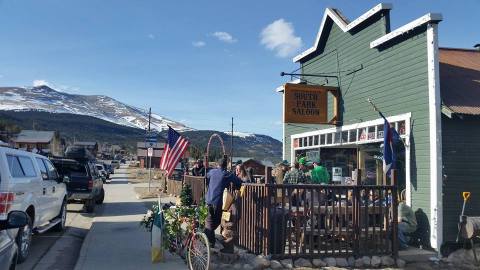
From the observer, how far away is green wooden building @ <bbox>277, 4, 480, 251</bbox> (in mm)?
10727

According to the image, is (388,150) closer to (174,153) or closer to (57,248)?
(174,153)

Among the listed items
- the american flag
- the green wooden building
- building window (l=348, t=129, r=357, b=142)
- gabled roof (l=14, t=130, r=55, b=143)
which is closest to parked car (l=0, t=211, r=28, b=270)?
the american flag

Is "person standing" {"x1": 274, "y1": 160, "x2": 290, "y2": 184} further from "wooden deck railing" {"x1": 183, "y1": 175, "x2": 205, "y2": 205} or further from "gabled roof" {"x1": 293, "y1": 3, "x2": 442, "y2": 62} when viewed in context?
"gabled roof" {"x1": 293, "y1": 3, "x2": 442, "y2": 62}

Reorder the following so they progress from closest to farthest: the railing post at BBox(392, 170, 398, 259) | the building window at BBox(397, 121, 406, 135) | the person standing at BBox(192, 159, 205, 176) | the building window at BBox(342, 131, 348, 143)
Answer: the railing post at BBox(392, 170, 398, 259) → the building window at BBox(397, 121, 406, 135) → the building window at BBox(342, 131, 348, 143) → the person standing at BBox(192, 159, 205, 176)

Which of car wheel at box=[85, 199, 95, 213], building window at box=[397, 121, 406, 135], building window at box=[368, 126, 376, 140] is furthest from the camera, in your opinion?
car wheel at box=[85, 199, 95, 213]

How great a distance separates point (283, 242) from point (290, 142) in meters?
9.52

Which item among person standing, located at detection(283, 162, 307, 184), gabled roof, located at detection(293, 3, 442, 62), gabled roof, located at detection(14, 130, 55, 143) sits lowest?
person standing, located at detection(283, 162, 307, 184)

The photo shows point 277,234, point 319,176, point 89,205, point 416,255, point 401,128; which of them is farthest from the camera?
point 89,205

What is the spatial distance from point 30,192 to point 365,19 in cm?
899

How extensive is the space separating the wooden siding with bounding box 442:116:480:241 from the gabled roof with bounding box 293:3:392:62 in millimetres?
3386

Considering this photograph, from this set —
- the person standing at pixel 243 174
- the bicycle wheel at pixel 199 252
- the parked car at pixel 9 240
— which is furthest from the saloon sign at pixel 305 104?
the parked car at pixel 9 240

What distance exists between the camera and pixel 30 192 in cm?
946

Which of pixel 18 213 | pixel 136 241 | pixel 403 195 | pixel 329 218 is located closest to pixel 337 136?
pixel 403 195

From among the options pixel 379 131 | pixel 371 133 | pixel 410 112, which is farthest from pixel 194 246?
pixel 371 133
